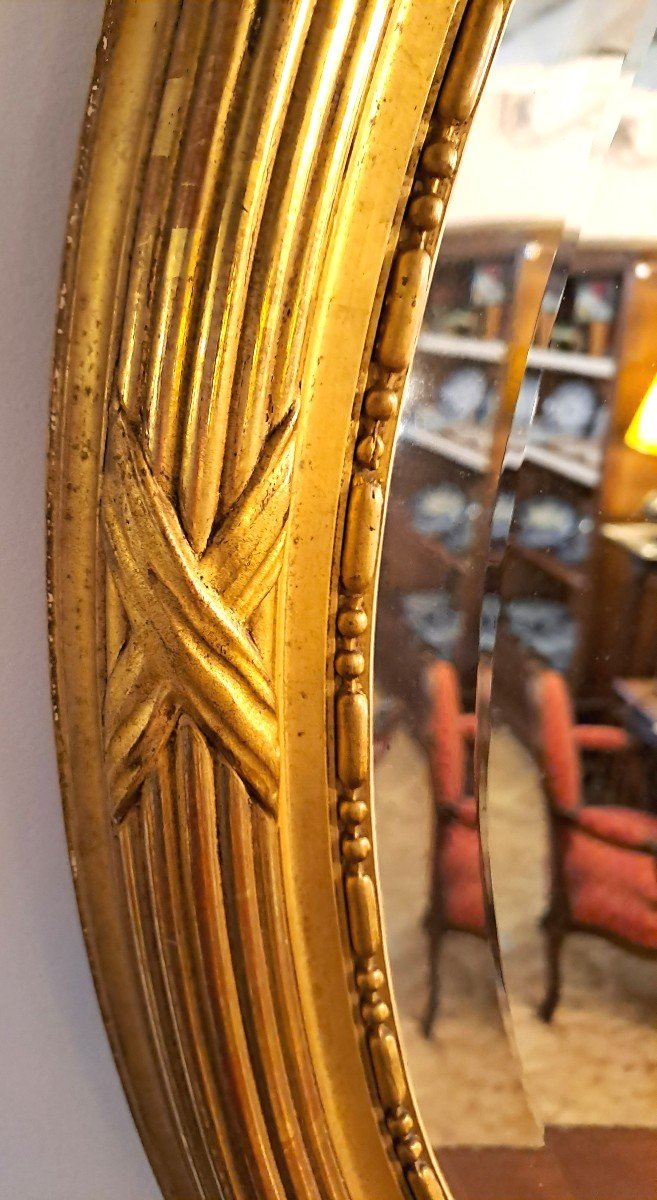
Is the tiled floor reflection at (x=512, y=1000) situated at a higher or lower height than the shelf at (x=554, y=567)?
lower

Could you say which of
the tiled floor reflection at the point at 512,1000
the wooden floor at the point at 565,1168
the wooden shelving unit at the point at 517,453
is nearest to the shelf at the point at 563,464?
the wooden shelving unit at the point at 517,453

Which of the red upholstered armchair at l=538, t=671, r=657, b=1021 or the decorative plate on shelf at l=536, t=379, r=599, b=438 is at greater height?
the decorative plate on shelf at l=536, t=379, r=599, b=438

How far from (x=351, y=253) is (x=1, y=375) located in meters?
0.13

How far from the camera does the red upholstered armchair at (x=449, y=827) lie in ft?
1.03

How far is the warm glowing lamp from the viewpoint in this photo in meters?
0.32

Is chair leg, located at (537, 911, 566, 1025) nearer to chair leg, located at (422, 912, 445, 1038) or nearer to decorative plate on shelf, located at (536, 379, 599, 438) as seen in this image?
chair leg, located at (422, 912, 445, 1038)

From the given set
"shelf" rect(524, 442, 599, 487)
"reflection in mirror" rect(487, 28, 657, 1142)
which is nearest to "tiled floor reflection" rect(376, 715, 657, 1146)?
"reflection in mirror" rect(487, 28, 657, 1142)

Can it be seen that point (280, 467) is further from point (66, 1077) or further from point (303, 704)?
point (66, 1077)

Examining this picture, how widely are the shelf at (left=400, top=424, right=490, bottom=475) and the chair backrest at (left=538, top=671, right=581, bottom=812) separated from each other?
0.30 feet

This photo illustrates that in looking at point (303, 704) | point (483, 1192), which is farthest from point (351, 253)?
point (483, 1192)

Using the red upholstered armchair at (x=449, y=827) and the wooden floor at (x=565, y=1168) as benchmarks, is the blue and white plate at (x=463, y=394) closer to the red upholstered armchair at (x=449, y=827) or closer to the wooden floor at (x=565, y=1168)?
the red upholstered armchair at (x=449, y=827)

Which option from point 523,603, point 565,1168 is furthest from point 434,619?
point 565,1168

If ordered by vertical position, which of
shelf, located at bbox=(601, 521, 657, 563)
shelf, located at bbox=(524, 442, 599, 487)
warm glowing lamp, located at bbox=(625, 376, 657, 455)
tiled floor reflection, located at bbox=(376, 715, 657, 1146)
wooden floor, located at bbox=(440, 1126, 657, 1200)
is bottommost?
wooden floor, located at bbox=(440, 1126, 657, 1200)

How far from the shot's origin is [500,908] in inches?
13.2
